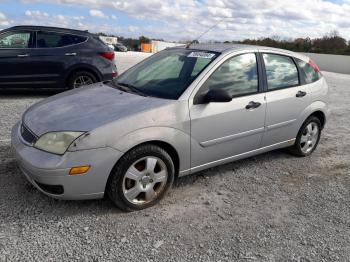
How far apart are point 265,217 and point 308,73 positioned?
8.04 ft

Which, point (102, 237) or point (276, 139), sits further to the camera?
point (276, 139)

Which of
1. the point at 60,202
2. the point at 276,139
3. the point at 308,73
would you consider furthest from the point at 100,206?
the point at 308,73

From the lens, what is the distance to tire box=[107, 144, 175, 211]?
10.7 ft

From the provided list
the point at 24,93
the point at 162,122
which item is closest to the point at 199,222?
the point at 162,122

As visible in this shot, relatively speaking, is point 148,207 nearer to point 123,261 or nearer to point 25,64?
point 123,261

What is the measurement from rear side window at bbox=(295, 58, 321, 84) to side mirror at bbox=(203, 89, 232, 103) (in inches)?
71.3

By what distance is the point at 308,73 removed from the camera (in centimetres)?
507

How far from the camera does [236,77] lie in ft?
13.4

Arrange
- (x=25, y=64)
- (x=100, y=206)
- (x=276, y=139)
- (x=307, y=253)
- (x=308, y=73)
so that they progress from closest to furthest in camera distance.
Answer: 1. (x=307, y=253)
2. (x=100, y=206)
3. (x=276, y=139)
4. (x=308, y=73)
5. (x=25, y=64)

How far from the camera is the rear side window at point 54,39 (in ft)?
26.4

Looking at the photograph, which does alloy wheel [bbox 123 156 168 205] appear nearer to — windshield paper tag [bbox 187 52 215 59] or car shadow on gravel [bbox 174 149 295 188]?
car shadow on gravel [bbox 174 149 295 188]

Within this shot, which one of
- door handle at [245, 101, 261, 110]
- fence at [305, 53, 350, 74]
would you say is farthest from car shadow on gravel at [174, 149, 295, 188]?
fence at [305, 53, 350, 74]

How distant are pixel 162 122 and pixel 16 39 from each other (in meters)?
5.86

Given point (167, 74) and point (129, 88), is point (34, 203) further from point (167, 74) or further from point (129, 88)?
point (167, 74)
